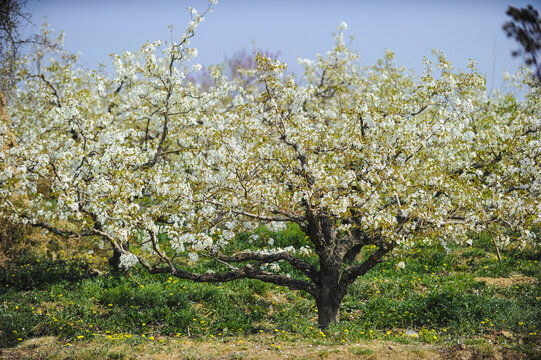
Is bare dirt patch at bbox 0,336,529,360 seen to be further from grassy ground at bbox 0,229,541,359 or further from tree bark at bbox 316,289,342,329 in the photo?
tree bark at bbox 316,289,342,329

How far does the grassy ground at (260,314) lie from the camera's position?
8242 mm

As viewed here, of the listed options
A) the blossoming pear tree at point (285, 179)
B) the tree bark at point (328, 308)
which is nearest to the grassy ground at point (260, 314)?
the tree bark at point (328, 308)

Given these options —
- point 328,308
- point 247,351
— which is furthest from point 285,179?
point 247,351

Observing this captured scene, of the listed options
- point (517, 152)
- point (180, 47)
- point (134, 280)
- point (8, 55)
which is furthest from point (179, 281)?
point (517, 152)

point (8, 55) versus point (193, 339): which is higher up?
point (8, 55)

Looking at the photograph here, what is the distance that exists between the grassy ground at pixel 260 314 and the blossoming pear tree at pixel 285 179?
1141mm

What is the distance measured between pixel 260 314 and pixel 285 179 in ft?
12.0

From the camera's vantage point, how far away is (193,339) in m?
9.34

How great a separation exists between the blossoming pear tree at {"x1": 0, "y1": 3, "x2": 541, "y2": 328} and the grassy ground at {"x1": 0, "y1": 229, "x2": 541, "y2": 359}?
1141mm

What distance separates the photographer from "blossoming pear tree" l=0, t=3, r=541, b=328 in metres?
9.37

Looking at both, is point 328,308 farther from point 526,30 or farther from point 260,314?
point 526,30

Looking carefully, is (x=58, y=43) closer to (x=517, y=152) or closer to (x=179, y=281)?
(x=179, y=281)

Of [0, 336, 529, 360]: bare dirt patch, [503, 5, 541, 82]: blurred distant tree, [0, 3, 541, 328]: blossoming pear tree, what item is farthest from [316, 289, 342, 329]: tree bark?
[503, 5, 541, 82]: blurred distant tree

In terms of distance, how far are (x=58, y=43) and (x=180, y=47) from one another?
5129 mm
